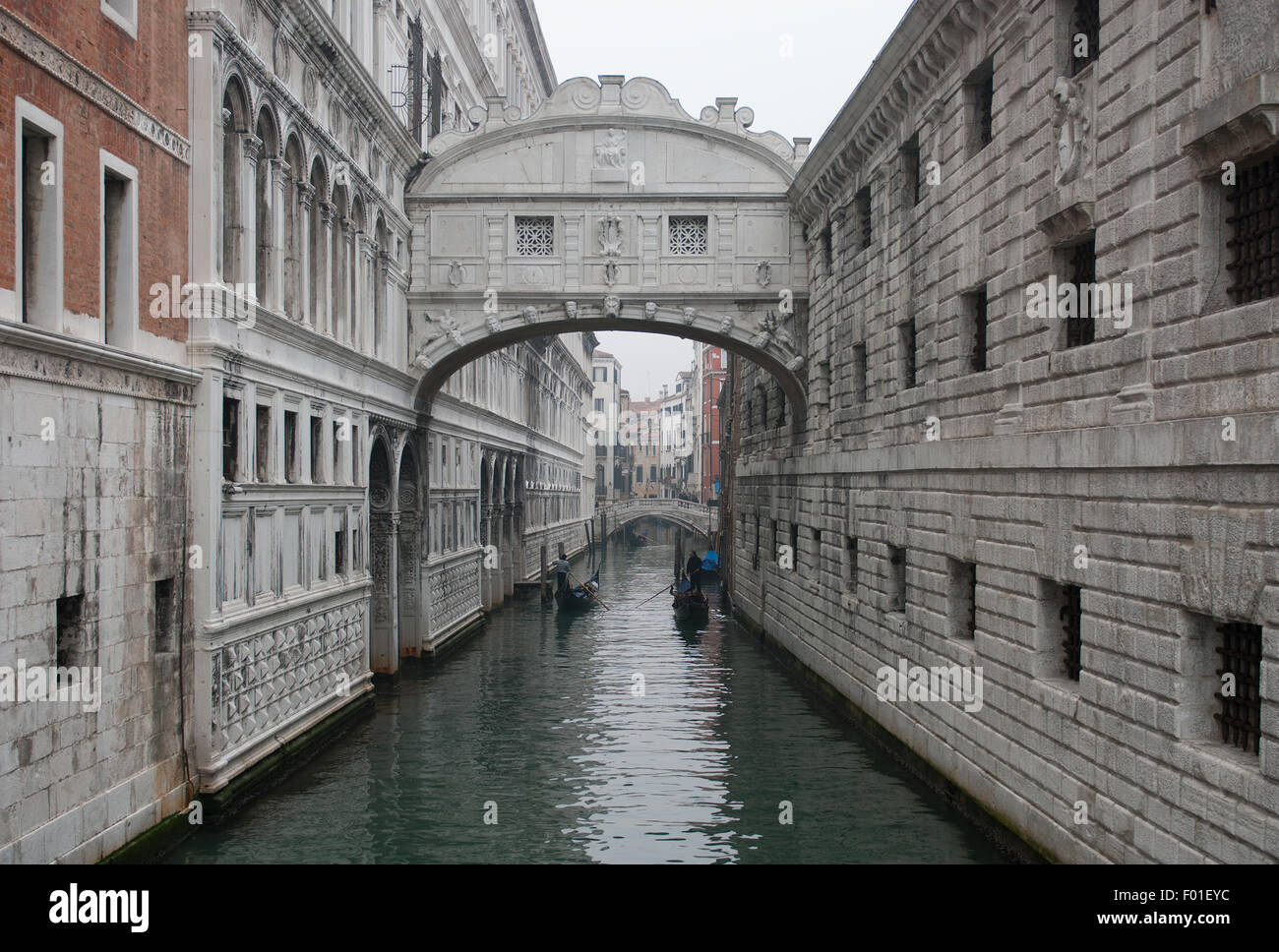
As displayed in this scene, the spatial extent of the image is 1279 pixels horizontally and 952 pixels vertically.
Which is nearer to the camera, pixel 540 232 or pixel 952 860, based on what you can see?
pixel 952 860

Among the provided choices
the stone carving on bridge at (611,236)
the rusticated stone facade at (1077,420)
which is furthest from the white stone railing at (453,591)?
the rusticated stone facade at (1077,420)

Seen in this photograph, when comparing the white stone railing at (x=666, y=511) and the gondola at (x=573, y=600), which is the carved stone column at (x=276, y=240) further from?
the white stone railing at (x=666, y=511)

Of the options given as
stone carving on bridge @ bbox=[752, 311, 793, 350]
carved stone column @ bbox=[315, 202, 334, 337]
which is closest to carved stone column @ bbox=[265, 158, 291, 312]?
carved stone column @ bbox=[315, 202, 334, 337]

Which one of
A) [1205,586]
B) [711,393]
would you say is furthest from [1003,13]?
[711,393]

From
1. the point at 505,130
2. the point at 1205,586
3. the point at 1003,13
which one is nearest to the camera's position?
the point at 1205,586

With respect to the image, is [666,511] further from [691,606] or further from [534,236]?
[534,236]

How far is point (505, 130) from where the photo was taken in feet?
58.2

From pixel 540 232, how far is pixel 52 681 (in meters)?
11.7

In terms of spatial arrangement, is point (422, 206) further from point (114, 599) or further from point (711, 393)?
point (711, 393)

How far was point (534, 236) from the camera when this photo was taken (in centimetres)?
1795

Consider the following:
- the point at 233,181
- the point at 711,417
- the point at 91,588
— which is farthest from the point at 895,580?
the point at 711,417

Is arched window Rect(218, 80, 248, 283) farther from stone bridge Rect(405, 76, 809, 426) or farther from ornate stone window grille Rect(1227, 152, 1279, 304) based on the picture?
ornate stone window grille Rect(1227, 152, 1279, 304)

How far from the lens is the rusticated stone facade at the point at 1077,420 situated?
6.35 m

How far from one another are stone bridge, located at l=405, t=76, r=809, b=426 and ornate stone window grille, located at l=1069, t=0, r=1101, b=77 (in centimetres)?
918
